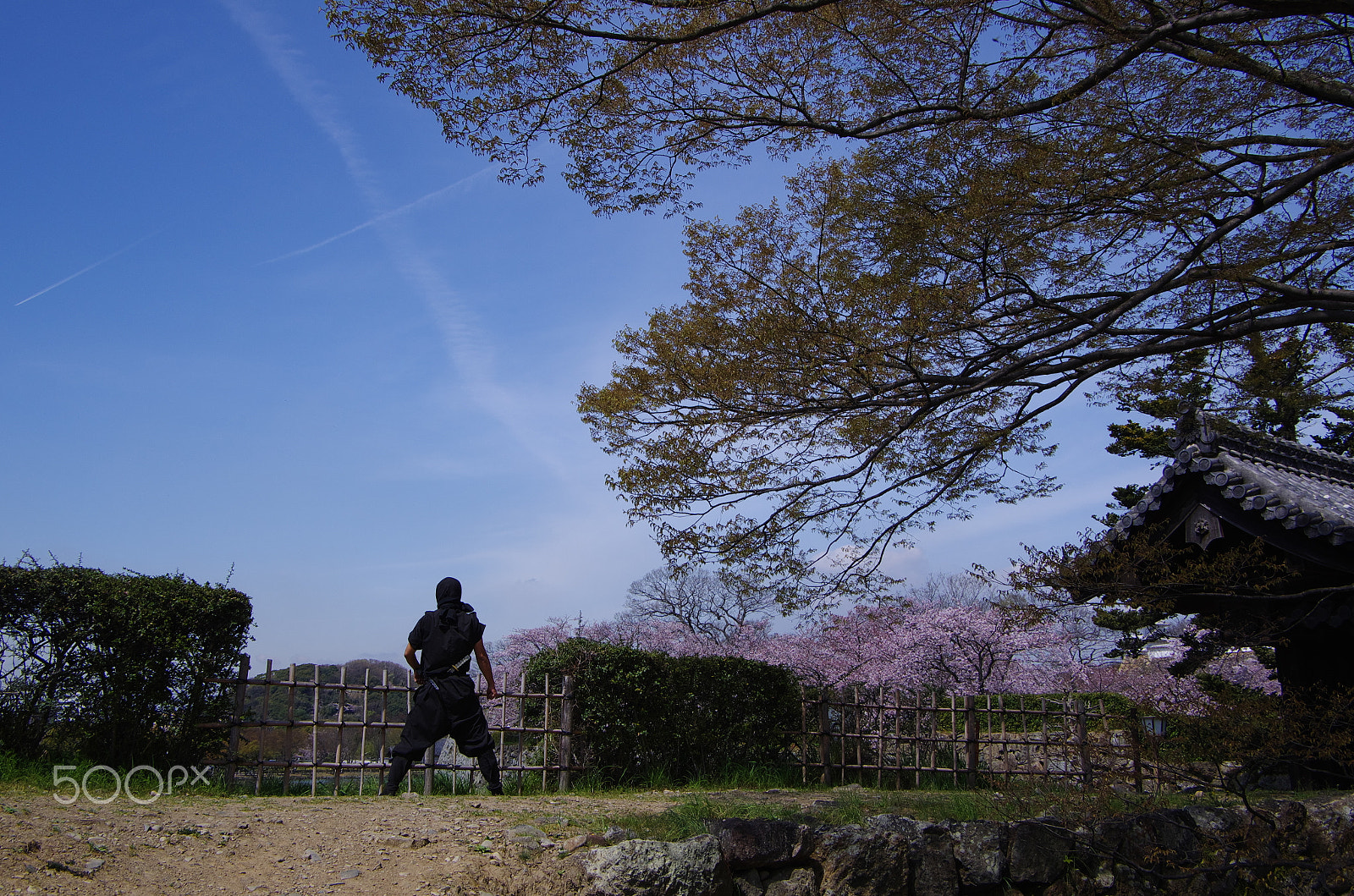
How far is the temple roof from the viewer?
22.8ft

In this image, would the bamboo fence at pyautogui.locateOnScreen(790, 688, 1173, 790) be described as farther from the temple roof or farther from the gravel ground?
the gravel ground

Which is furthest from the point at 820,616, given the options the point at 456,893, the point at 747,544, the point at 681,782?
the point at 456,893

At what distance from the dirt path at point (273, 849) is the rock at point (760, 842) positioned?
0.83 meters

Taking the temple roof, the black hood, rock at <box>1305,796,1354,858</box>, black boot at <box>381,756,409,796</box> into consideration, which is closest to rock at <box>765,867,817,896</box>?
black boot at <box>381,756,409,796</box>

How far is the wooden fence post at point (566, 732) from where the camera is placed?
8114mm

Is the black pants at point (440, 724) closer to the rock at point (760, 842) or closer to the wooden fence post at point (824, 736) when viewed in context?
the rock at point (760, 842)

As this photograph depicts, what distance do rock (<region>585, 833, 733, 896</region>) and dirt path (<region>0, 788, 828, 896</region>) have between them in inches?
5.7

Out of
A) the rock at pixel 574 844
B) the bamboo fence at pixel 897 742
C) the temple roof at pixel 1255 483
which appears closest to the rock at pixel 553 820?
the rock at pixel 574 844

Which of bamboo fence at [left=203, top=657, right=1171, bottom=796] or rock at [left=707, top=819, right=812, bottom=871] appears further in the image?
bamboo fence at [left=203, top=657, right=1171, bottom=796]

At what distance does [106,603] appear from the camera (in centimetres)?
618

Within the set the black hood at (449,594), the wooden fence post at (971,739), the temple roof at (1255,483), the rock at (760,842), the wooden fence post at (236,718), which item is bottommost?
the wooden fence post at (971,739)

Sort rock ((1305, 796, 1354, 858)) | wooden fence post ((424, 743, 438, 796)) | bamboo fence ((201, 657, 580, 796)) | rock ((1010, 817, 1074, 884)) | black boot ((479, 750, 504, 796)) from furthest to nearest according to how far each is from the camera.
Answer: wooden fence post ((424, 743, 438, 796)) < bamboo fence ((201, 657, 580, 796)) < black boot ((479, 750, 504, 796)) < rock ((1305, 796, 1354, 858)) < rock ((1010, 817, 1074, 884))

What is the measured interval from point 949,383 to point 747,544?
247 centimetres

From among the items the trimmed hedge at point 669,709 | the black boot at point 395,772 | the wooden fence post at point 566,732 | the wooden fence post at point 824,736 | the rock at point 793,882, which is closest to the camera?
the rock at point 793,882
